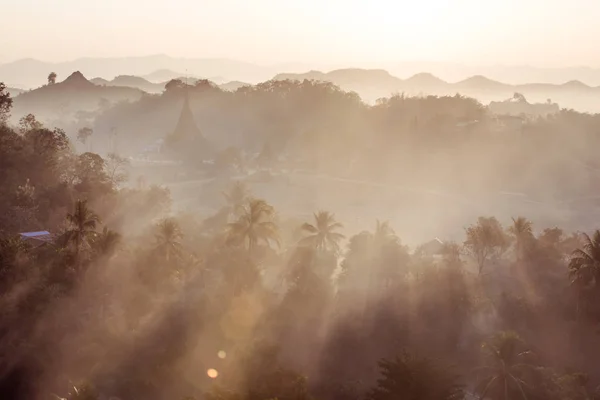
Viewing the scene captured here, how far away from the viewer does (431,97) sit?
80.5 meters

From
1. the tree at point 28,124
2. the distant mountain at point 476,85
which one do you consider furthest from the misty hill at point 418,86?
the tree at point 28,124

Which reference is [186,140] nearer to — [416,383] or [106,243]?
[106,243]

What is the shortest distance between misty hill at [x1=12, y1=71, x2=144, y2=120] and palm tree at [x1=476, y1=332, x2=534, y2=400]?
101 metres

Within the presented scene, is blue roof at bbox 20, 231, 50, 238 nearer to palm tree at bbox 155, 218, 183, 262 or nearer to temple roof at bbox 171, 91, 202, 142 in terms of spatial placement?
palm tree at bbox 155, 218, 183, 262

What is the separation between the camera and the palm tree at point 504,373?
18.1 meters

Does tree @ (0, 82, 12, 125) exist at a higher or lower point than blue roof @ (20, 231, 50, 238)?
higher

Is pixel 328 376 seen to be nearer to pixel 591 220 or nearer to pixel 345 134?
pixel 591 220

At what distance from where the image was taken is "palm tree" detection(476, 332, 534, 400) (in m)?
18.1

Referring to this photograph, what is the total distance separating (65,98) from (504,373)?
12149 centimetres

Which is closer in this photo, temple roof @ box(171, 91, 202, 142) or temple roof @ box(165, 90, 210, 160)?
temple roof @ box(165, 90, 210, 160)

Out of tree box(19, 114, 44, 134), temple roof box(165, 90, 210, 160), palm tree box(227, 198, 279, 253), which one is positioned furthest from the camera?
temple roof box(165, 90, 210, 160)

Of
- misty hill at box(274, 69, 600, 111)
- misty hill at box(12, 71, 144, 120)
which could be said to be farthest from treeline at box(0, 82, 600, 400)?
misty hill at box(274, 69, 600, 111)

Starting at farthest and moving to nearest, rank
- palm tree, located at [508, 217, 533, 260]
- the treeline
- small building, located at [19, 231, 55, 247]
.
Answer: palm tree, located at [508, 217, 533, 260] < small building, located at [19, 231, 55, 247] < the treeline

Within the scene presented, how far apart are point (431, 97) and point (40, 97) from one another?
8192 centimetres
